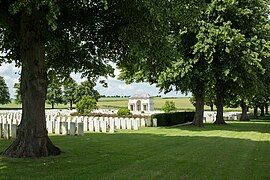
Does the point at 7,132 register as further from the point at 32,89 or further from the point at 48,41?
the point at 32,89

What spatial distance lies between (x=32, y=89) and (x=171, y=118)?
21025 mm

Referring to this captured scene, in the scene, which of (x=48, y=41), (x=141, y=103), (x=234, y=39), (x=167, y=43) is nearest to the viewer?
(x=167, y=43)

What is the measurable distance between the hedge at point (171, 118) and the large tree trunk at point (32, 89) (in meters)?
17.7

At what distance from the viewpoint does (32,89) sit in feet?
34.3

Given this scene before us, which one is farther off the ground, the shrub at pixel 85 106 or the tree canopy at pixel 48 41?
the tree canopy at pixel 48 41

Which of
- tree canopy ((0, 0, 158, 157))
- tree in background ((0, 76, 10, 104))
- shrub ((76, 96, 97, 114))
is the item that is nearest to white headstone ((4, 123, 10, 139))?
tree canopy ((0, 0, 158, 157))

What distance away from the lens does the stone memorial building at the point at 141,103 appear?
61.9 metres

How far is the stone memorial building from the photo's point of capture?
61.9 meters

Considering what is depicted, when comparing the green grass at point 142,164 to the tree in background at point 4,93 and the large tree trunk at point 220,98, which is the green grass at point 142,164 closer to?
the large tree trunk at point 220,98

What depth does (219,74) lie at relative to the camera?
2661 centimetres

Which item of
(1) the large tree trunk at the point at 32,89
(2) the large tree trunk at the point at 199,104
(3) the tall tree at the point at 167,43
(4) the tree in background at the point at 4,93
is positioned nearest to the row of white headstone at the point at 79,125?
(2) the large tree trunk at the point at 199,104

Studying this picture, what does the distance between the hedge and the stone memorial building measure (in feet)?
84.3

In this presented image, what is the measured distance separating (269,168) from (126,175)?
405cm

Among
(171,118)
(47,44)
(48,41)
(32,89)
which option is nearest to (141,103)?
(171,118)
